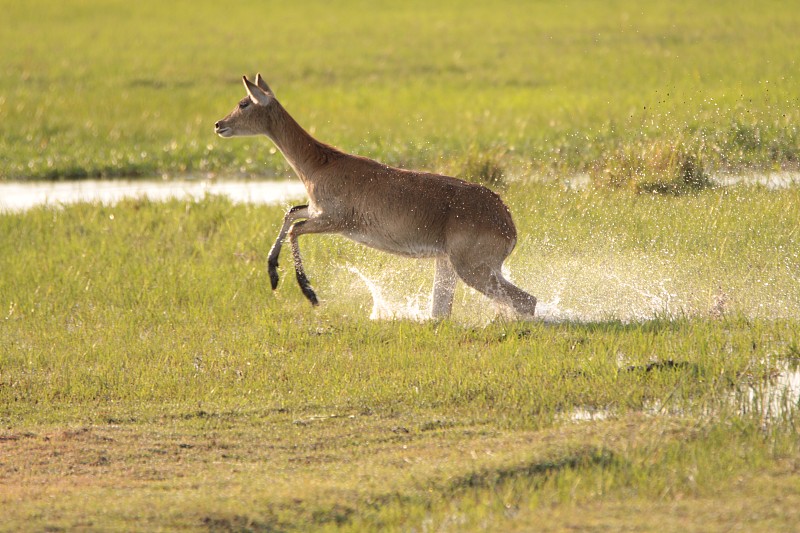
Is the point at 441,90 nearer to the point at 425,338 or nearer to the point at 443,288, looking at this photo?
the point at 443,288

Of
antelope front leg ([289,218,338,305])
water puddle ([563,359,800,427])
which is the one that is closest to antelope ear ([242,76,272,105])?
antelope front leg ([289,218,338,305])

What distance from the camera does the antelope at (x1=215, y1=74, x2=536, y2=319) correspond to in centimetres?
841

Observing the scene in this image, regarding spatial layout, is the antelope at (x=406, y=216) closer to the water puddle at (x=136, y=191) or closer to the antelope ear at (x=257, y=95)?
the antelope ear at (x=257, y=95)

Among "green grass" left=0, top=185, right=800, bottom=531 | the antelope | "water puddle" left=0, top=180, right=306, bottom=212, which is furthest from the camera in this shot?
"water puddle" left=0, top=180, right=306, bottom=212

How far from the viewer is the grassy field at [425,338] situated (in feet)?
17.6

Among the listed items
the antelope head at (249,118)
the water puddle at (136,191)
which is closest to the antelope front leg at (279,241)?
the antelope head at (249,118)

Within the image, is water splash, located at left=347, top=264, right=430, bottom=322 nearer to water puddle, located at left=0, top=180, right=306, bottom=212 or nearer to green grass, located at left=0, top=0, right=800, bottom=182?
green grass, located at left=0, top=0, right=800, bottom=182

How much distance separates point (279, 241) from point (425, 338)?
1.31m

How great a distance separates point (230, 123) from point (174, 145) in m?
7.43

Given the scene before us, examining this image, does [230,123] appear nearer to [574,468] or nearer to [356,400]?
[356,400]

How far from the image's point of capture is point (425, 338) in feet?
26.9

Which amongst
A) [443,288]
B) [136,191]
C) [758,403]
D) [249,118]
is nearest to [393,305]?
[443,288]

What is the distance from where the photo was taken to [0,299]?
9789mm

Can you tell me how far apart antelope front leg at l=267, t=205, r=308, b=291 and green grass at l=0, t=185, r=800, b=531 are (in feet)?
1.08
